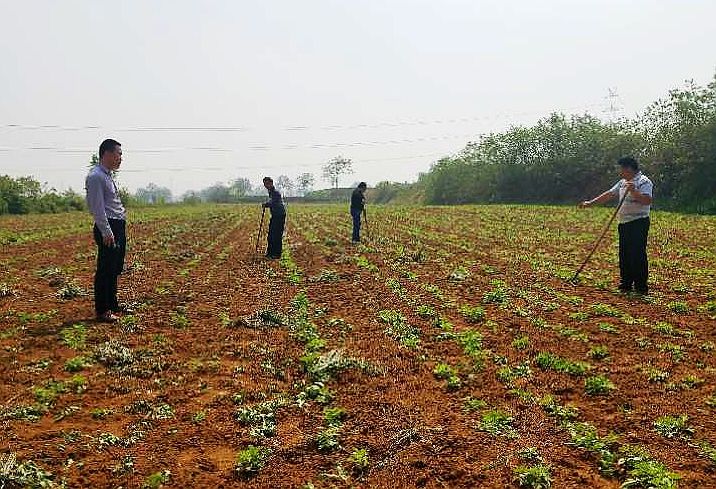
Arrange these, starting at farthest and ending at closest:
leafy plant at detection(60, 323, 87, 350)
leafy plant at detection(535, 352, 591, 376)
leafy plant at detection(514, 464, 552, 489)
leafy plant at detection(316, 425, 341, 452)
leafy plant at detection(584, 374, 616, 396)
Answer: leafy plant at detection(60, 323, 87, 350) < leafy plant at detection(535, 352, 591, 376) < leafy plant at detection(584, 374, 616, 396) < leafy plant at detection(316, 425, 341, 452) < leafy plant at detection(514, 464, 552, 489)

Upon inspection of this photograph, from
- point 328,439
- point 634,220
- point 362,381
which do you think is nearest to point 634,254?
point 634,220

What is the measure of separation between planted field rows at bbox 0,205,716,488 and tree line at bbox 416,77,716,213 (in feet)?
79.1

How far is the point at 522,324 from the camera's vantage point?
7723 millimetres

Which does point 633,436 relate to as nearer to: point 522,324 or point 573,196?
point 522,324

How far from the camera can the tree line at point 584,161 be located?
32062 millimetres

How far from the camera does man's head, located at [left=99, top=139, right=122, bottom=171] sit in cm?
755

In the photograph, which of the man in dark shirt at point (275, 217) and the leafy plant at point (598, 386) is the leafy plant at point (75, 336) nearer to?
the leafy plant at point (598, 386)

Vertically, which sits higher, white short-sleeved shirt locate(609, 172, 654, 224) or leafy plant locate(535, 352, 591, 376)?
white short-sleeved shirt locate(609, 172, 654, 224)

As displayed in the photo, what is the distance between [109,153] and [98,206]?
78 cm

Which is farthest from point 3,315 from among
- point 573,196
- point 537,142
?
point 537,142

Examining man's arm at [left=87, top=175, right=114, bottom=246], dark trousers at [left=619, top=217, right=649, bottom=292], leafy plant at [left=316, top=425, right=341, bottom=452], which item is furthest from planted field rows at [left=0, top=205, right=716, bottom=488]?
man's arm at [left=87, top=175, right=114, bottom=246]

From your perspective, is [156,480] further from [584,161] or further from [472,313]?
[584,161]

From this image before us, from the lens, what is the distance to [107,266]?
301 inches

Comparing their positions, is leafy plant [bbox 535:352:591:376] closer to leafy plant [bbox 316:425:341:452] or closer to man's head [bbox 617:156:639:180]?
leafy plant [bbox 316:425:341:452]
